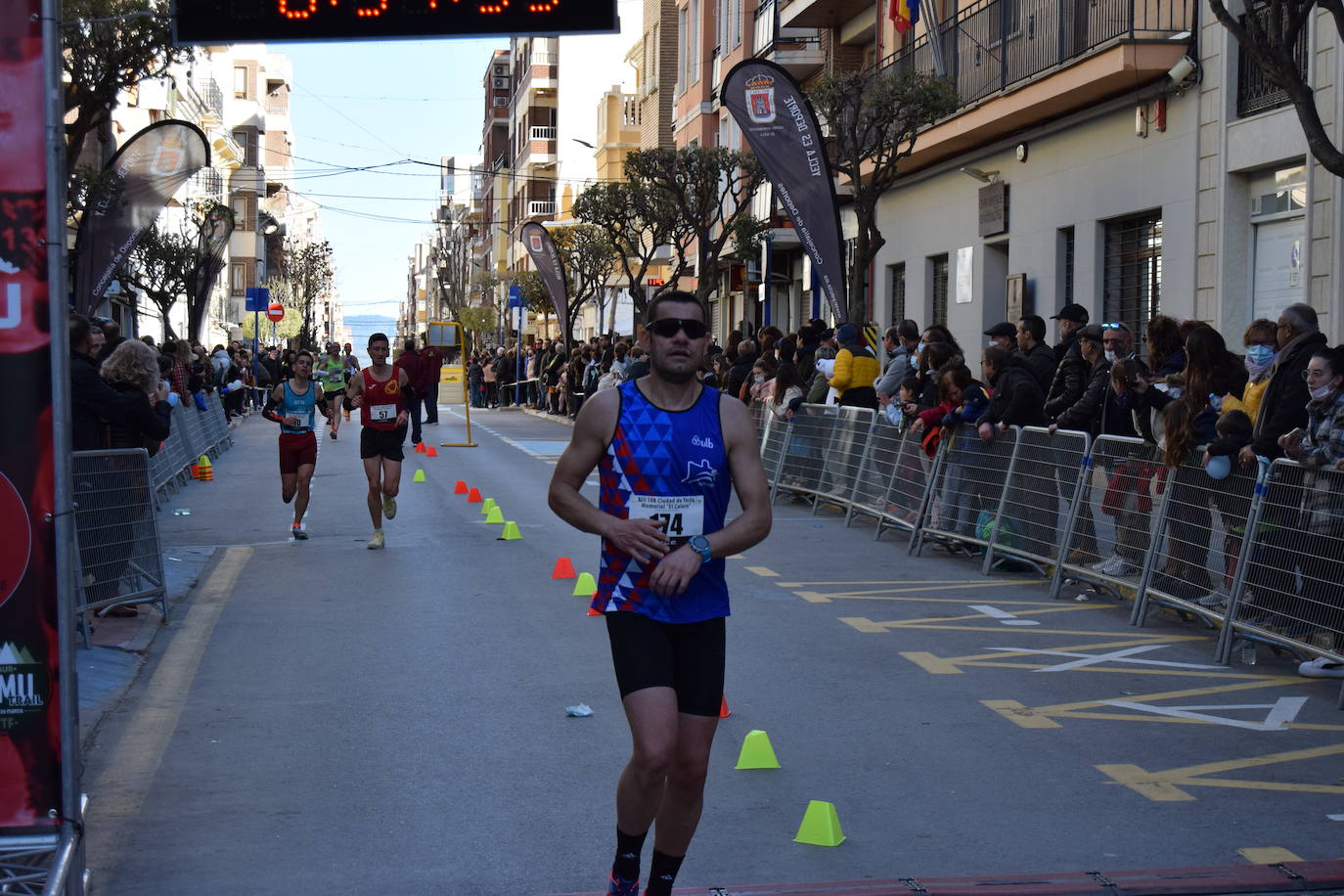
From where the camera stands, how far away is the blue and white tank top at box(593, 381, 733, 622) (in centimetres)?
462

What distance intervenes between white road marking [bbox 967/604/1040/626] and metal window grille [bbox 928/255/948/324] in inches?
712

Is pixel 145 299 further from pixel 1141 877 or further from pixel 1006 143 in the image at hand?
pixel 1141 877

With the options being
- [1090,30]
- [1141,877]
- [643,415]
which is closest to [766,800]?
[1141,877]

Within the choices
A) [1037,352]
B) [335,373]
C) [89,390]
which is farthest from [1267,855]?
[335,373]

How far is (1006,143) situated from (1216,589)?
54.3ft

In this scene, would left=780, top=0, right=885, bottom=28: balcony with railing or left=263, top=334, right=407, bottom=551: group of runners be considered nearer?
left=263, top=334, right=407, bottom=551: group of runners

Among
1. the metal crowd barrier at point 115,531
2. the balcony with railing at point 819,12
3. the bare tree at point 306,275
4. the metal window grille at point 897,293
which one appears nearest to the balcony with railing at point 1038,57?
the metal window grille at point 897,293

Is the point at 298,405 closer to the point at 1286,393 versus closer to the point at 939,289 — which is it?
the point at 1286,393

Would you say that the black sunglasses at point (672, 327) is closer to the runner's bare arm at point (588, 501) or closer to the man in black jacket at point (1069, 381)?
the runner's bare arm at point (588, 501)

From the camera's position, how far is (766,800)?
607 centimetres

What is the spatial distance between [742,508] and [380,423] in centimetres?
964

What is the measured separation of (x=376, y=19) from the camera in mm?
7914

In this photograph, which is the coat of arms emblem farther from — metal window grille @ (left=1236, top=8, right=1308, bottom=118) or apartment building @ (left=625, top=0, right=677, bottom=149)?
apartment building @ (left=625, top=0, right=677, bottom=149)

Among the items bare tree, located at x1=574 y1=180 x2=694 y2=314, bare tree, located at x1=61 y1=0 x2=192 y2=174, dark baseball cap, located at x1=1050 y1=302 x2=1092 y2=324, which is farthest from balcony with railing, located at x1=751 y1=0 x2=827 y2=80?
dark baseball cap, located at x1=1050 y1=302 x2=1092 y2=324
